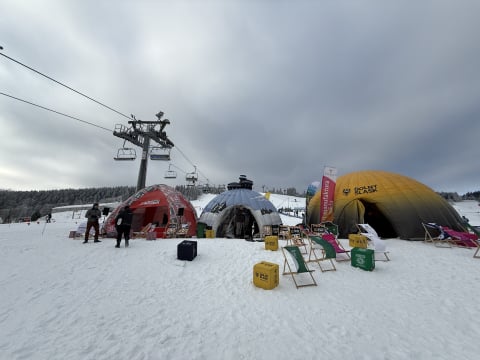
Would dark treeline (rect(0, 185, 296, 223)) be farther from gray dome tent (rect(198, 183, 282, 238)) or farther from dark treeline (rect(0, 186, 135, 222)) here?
gray dome tent (rect(198, 183, 282, 238))

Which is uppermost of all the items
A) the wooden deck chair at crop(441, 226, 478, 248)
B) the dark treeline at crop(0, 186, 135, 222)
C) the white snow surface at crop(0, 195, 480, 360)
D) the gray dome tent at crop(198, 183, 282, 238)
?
the dark treeline at crop(0, 186, 135, 222)

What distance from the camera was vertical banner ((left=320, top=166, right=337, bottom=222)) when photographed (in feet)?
50.0

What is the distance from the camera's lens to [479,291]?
5625mm

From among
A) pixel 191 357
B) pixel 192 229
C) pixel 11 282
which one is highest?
pixel 192 229

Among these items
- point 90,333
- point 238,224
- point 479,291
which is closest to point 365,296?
point 479,291

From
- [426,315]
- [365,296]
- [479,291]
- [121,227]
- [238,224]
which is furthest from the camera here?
[238,224]

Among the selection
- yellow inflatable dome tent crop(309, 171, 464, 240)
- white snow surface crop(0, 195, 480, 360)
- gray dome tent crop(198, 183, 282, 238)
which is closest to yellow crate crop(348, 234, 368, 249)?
white snow surface crop(0, 195, 480, 360)

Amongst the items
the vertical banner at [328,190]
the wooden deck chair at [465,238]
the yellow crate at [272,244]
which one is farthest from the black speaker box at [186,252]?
the wooden deck chair at [465,238]

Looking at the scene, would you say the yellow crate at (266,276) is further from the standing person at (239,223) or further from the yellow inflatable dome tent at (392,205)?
the standing person at (239,223)

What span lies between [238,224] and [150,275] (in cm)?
1377

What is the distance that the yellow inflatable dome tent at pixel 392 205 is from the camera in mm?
13398

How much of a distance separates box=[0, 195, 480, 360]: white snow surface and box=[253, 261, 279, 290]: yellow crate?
0.69 feet

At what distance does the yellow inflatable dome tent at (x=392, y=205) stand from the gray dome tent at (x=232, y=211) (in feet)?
18.3

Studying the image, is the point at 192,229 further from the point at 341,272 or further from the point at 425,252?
the point at 425,252
